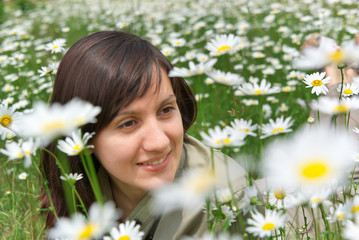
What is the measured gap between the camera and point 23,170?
184 cm

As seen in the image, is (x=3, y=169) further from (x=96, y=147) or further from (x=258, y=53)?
(x=258, y=53)

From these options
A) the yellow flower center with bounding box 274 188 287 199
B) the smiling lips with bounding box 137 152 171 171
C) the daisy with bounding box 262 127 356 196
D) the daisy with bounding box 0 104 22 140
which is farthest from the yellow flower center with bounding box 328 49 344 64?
the daisy with bounding box 0 104 22 140

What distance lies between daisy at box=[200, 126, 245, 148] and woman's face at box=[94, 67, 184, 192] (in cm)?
29

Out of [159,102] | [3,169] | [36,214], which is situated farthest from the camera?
[3,169]

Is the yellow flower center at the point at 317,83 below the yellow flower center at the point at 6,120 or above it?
below

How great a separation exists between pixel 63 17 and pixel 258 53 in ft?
10.5

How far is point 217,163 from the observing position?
121 cm

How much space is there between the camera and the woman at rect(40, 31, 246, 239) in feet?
3.23

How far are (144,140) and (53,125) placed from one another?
1.43 ft

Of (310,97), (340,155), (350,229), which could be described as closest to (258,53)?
(310,97)

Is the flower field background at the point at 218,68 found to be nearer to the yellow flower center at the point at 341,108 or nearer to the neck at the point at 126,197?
the yellow flower center at the point at 341,108

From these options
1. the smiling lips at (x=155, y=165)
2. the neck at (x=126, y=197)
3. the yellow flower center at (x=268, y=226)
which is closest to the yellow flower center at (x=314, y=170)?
the yellow flower center at (x=268, y=226)

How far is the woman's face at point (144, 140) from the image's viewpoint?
962mm

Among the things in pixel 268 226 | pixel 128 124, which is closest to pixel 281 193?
pixel 268 226
